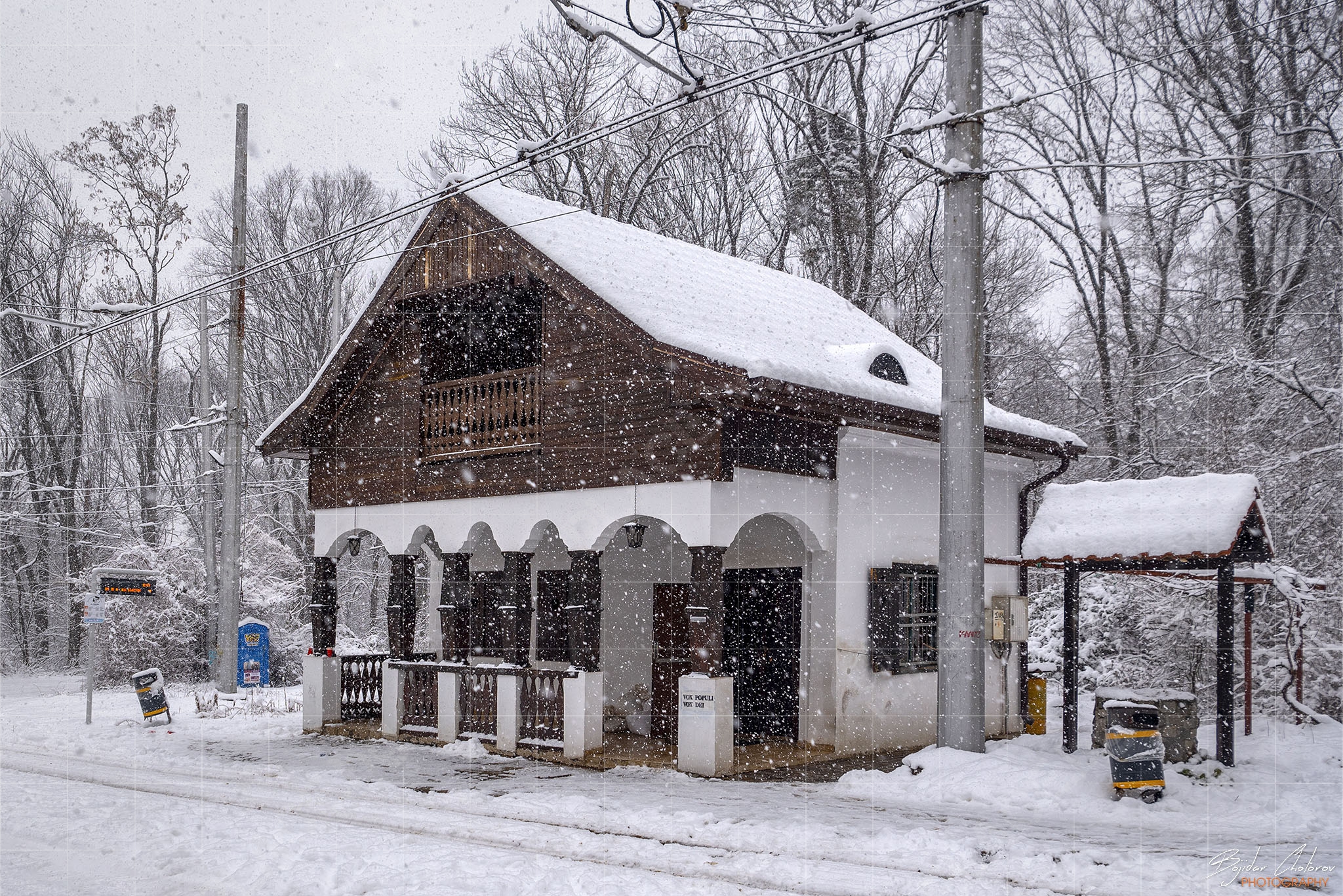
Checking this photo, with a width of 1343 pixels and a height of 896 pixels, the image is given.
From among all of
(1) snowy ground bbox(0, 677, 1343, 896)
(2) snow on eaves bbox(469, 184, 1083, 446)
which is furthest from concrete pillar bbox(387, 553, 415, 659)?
(2) snow on eaves bbox(469, 184, 1083, 446)

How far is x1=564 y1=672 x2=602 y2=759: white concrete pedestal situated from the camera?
13.4m

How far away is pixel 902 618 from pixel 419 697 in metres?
6.65

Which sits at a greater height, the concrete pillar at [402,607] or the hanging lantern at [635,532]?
the hanging lantern at [635,532]

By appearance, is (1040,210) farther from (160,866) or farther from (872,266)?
(160,866)

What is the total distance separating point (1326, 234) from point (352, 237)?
82.2ft

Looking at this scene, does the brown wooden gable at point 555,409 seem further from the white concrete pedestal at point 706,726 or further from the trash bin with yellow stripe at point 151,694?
the trash bin with yellow stripe at point 151,694

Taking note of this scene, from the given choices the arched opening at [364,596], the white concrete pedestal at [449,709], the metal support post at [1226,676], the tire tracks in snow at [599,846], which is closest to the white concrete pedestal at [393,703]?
the white concrete pedestal at [449,709]

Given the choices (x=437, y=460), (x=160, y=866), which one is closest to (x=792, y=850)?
(x=160, y=866)

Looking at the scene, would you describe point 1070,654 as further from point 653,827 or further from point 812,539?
point 653,827

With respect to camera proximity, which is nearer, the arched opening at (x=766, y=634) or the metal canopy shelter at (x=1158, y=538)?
the metal canopy shelter at (x=1158, y=538)

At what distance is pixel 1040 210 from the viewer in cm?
2583

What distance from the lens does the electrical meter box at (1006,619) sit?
51.9 ft

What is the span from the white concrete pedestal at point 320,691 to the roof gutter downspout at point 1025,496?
10239 millimetres

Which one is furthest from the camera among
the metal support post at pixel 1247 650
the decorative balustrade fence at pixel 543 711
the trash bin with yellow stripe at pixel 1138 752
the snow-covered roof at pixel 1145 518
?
the decorative balustrade fence at pixel 543 711
